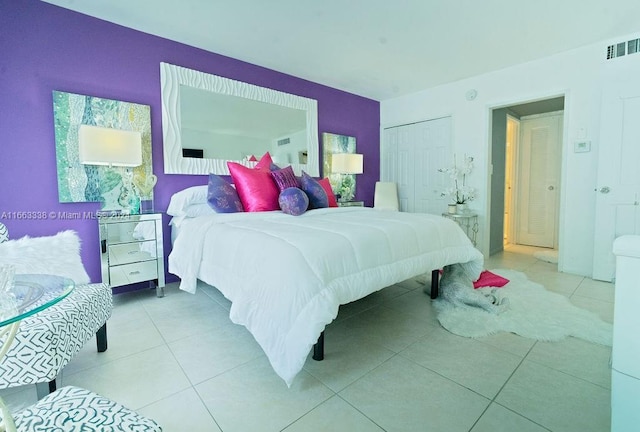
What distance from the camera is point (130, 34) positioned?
8.88ft

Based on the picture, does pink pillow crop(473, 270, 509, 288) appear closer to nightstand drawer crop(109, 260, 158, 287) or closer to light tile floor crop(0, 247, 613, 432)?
light tile floor crop(0, 247, 613, 432)

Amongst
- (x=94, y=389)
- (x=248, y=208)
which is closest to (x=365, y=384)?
(x=94, y=389)

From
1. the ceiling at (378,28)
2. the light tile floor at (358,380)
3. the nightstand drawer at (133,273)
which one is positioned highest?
the ceiling at (378,28)

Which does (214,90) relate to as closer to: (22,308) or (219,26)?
(219,26)

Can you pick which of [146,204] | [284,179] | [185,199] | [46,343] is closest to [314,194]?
[284,179]

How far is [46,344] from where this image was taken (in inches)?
46.4

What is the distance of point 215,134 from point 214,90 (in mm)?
463

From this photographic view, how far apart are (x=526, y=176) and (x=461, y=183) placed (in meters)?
1.83

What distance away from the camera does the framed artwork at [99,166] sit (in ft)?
7.93

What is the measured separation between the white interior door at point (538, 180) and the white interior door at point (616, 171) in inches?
80.3

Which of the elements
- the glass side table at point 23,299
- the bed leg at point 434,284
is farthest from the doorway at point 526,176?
the glass side table at point 23,299

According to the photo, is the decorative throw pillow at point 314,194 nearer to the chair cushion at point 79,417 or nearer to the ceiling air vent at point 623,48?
the chair cushion at point 79,417

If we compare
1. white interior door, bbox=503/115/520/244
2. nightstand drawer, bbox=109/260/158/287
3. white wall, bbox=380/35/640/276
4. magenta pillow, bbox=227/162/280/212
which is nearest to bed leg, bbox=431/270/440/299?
magenta pillow, bbox=227/162/280/212

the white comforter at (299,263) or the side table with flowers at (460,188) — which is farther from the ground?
the side table with flowers at (460,188)
